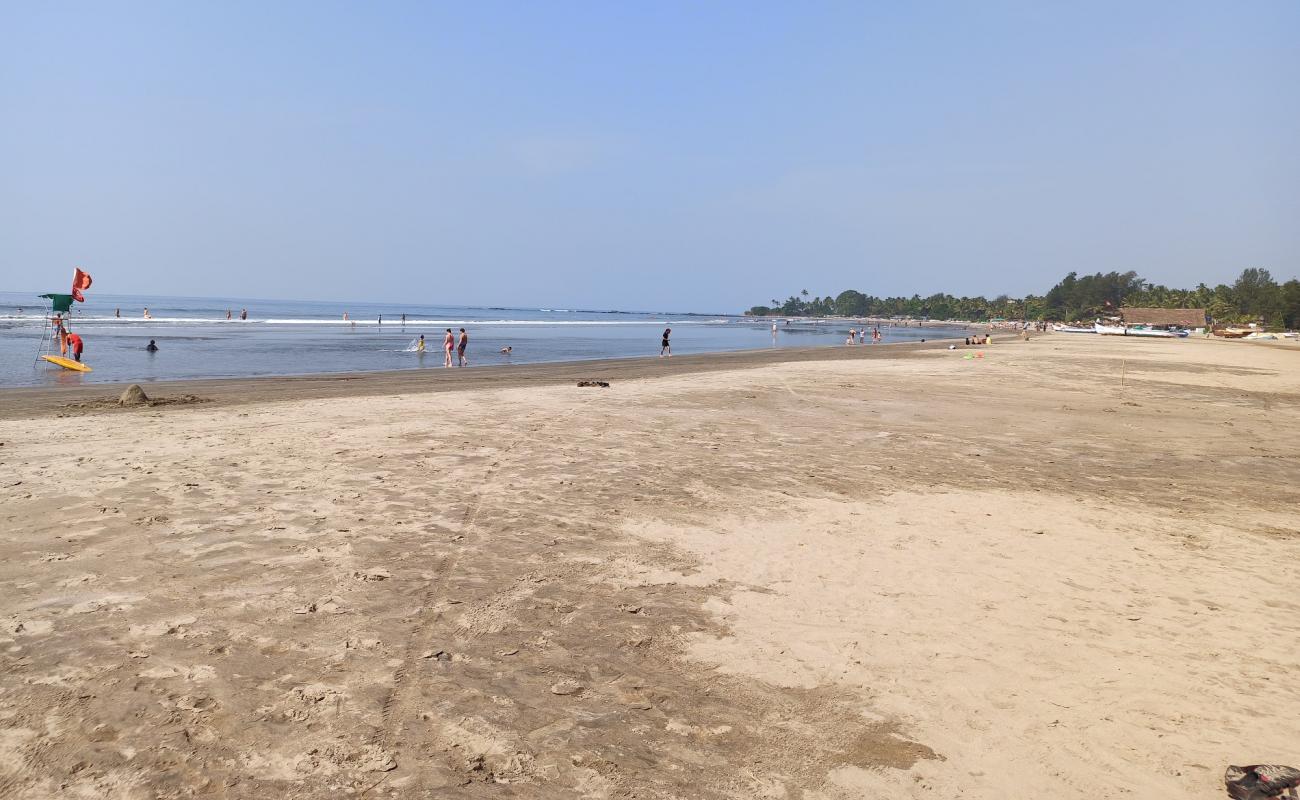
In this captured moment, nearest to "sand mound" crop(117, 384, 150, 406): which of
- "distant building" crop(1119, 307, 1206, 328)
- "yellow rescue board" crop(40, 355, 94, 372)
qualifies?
"yellow rescue board" crop(40, 355, 94, 372)

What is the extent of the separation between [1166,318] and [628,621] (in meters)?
126

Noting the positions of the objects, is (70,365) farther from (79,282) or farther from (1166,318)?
(1166,318)

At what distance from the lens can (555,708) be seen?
4.04 meters

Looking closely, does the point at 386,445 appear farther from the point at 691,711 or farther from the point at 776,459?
the point at 691,711

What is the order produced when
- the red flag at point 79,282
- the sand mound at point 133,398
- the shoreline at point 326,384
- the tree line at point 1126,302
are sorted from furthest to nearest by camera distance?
the tree line at point 1126,302 → the red flag at point 79,282 → the shoreline at point 326,384 → the sand mound at point 133,398

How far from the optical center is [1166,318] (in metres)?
106

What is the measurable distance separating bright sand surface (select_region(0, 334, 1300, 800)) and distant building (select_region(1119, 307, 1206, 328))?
11562 cm

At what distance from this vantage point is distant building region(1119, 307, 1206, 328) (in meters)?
104

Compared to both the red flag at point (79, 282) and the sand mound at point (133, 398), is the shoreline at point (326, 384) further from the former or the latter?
the red flag at point (79, 282)

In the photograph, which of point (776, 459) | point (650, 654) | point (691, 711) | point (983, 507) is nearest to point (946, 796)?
point (691, 711)

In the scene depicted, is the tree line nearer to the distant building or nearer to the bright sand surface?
the distant building

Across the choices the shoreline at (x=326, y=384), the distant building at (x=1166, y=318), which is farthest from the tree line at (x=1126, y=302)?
the shoreline at (x=326, y=384)

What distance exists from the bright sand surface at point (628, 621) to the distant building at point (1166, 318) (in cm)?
11562

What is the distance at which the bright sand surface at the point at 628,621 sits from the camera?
355 centimetres
